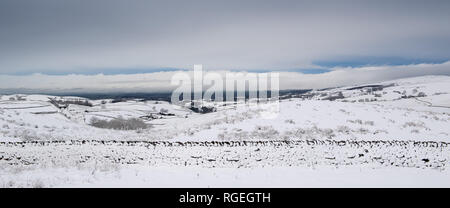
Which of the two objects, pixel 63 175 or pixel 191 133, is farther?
pixel 191 133

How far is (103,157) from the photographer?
595 inches

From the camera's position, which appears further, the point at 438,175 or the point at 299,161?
the point at 299,161

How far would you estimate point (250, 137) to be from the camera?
21.6 m

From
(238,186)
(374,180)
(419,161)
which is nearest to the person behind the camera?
(238,186)

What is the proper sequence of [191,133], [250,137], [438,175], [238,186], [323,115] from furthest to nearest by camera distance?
[323,115] < [191,133] < [250,137] < [438,175] < [238,186]

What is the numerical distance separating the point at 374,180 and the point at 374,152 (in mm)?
5912
